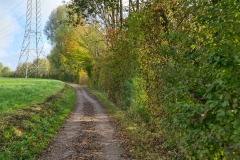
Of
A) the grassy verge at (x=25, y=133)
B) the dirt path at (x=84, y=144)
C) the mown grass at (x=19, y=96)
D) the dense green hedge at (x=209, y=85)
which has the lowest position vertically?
the dirt path at (x=84, y=144)

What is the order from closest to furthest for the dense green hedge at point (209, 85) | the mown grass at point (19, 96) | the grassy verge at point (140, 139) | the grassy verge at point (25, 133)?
1. the dense green hedge at point (209, 85)
2. the grassy verge at point (25, 133)
3. the grassy verge at point (140, 139)
4. the mown grass at point (19, 96)

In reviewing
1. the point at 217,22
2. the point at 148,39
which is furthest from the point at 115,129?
the point at 217,22

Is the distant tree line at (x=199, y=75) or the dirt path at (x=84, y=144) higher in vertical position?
the distant tree line at (x=199, y=75)

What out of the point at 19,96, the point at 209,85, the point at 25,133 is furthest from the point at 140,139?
the point at 19,96

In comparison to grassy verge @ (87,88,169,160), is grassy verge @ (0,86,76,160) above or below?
above

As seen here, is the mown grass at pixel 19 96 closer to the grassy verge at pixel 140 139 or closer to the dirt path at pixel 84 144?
the dirt path at pixel 84 144

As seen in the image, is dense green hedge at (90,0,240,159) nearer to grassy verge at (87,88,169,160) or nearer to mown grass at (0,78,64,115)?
grassy verge at (87,88,169,160)

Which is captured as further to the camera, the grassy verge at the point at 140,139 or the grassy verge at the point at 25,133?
the grassy verge at the point at 140,139

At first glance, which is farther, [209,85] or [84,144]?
[84,144]

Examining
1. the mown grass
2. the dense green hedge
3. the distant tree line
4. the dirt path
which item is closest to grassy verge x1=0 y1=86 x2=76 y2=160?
the dirt path

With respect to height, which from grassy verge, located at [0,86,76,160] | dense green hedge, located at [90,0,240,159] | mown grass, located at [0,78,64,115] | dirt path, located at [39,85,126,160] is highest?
dense green hedge, located at [90,0,240,159]

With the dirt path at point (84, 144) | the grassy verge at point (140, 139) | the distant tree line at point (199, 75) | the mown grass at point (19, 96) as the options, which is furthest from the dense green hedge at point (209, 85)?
the mown grass at point (19, 96)

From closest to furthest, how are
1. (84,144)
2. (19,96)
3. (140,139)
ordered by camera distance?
(84,144) < (140,139) < (19,96)

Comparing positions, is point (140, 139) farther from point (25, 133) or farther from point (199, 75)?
point (199, 75)
